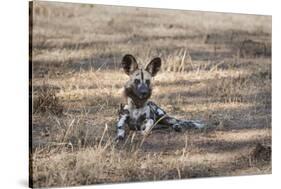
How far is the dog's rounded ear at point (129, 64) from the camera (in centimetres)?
559

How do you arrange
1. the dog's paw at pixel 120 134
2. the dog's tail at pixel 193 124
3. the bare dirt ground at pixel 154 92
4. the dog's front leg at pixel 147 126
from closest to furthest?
1. the bare dirt ground at pixel 154 92
2. the dog's paw at pixel 120 134
3. the dog's front leg at pixel 147 126
4. the dog's tail at pixel 193 124

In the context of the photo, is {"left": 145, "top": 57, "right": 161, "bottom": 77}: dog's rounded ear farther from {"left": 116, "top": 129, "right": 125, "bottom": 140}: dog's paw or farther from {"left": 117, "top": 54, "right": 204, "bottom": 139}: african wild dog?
{"left": 116, "top": 129, "right": 125, "bottom": 140}: dog's paw

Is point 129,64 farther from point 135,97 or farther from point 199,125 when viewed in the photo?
point 199,125

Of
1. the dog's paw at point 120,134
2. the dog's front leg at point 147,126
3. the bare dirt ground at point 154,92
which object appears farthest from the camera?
the dog's front leg at point 147,126

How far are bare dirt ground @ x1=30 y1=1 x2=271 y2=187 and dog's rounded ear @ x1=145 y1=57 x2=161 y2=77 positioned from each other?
0.14 ft

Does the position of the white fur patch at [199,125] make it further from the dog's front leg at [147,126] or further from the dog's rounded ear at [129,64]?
the dog's rounded ear at [129,64]

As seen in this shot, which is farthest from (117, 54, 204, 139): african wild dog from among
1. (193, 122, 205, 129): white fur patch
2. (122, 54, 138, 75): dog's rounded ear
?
(193, 122, 205, 129): white fur patch

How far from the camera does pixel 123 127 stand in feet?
18.3

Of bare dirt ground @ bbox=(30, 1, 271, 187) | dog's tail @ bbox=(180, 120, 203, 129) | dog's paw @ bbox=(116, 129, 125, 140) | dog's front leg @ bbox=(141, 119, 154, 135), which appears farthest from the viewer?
dog's tail @ bbox=(180, 120, 203, 129)

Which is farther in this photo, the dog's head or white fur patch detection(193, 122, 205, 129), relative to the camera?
white fur patch detection(193, 122, 205, 129)

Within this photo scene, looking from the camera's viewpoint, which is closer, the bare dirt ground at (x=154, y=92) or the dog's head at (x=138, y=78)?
the bare dirt ground at (x=154, y=92)

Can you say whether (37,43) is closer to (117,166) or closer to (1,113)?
(1,113)

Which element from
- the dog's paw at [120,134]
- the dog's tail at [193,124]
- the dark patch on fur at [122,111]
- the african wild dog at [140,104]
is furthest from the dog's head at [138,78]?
the dog's tail at [193,124]

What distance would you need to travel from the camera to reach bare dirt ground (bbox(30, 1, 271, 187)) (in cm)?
533
